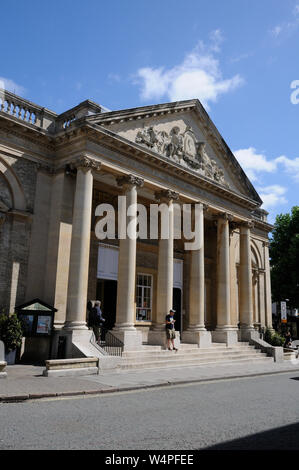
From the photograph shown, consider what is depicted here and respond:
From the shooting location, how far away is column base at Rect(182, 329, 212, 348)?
18.8 metres

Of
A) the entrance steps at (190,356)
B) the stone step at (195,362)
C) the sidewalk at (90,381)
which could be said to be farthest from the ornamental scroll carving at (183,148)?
the sidewalk at (90,381)

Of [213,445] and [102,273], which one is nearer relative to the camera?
[213,445]

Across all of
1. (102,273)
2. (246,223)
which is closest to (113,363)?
(102,273)

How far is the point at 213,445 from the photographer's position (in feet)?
17.4

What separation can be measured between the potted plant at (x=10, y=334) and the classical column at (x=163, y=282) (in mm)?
5975

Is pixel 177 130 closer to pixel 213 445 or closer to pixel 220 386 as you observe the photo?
pixel 220 386

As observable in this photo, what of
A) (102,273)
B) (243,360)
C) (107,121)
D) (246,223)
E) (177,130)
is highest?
(177,130)

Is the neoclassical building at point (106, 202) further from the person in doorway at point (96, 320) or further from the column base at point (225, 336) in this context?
the person in doorway at point (96, 320)

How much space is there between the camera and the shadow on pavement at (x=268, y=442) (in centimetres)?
531

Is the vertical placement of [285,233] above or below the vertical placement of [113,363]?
above

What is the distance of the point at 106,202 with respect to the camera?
1984cm

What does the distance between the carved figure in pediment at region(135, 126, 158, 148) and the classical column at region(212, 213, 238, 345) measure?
642 cm
